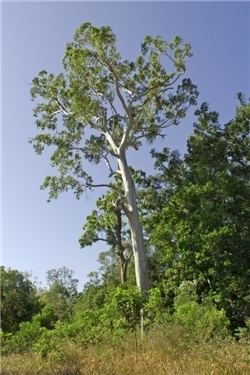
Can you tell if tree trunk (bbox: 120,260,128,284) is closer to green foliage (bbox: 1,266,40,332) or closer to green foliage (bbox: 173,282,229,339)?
green foliage (bbox: 1,266,40,332)

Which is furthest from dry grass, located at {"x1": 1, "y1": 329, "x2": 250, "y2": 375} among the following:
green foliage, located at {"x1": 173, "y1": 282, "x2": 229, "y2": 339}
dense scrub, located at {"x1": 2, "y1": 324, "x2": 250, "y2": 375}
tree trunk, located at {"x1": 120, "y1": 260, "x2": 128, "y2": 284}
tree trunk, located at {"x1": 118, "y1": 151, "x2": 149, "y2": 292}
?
tree trunk, located at {"x1": 120, "y1": 260, "x2": 128, "y2": 284}

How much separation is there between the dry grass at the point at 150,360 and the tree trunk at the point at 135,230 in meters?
8.72

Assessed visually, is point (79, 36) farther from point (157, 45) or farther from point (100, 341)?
point (100, 341)

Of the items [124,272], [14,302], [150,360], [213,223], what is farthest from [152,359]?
[14,302]

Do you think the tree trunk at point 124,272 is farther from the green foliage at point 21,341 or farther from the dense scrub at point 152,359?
the dense scrub at point 152,359

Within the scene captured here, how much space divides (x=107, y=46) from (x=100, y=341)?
13147 mm

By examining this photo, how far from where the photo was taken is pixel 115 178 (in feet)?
85.3

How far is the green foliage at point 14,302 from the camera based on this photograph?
32.6 metres

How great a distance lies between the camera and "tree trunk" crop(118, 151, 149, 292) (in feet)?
66.1

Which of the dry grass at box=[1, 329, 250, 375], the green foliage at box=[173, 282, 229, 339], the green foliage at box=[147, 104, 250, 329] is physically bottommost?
the dry grass at box=[1, 329, 250, 375]

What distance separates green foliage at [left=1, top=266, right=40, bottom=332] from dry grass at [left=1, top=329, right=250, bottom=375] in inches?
882

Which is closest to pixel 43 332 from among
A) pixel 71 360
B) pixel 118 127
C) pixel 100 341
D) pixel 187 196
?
pixel 100 341

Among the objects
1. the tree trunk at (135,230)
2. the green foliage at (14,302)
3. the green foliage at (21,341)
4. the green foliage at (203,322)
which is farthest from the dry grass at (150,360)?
the green foliage at (14,302)

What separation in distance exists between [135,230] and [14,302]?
53.8ft
